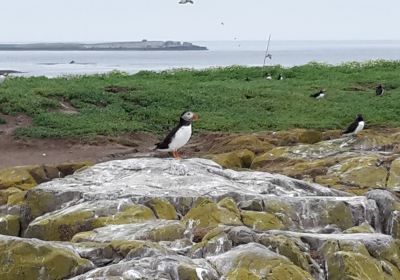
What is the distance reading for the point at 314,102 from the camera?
28.3 metres

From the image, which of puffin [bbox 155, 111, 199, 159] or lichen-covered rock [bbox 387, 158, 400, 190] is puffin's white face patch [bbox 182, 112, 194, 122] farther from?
lichen-covered rock [bbox 387, 158, 400, 190]

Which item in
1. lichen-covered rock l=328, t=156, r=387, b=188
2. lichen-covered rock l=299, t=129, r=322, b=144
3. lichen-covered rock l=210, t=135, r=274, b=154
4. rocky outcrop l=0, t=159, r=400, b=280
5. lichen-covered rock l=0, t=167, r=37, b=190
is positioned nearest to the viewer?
rocky outcrop l=0, t=159, r=400, b=280

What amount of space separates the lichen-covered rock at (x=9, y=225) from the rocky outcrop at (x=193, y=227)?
2cm

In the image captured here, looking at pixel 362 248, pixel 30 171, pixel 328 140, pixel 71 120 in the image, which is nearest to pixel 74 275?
pixel 362 248

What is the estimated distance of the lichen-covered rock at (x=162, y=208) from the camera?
12.5 m

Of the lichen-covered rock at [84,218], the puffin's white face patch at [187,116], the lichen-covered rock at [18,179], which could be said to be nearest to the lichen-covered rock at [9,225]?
the lichen-covered rock at [84,218]

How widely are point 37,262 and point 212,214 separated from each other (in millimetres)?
2866

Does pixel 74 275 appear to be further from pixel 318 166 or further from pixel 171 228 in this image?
pixel 318 166

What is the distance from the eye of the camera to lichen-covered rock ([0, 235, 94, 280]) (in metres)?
9.62

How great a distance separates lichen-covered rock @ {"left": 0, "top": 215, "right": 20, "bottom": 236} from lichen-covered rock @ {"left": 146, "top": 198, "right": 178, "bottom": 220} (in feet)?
7.01

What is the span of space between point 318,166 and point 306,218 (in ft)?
14.8

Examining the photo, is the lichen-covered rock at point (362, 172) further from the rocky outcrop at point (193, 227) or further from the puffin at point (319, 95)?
the puffin at point (319, 95)

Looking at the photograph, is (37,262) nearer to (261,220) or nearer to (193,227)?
(193,227)

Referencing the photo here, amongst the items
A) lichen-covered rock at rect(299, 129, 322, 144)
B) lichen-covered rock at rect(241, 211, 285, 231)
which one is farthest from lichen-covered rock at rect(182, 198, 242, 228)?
lichen-covered rock at rect(299, 129, 322, 144)
